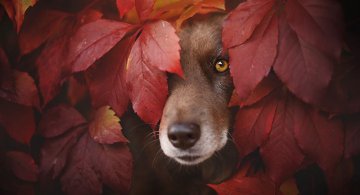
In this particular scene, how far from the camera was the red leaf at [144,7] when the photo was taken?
4.27 feet

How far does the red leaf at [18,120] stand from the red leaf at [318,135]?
3.09 feet

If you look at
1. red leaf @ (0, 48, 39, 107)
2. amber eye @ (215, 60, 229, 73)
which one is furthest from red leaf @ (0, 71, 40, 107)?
amber eye @ (215, 60, 229, 73)

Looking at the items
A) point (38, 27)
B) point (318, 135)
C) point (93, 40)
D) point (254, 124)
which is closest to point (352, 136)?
point (318, 135)

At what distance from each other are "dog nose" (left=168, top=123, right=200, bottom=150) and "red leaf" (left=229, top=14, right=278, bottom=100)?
195mm

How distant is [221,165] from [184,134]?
0.83 feet

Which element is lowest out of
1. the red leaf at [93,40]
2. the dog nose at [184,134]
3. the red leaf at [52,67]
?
the dog nose at [184,134]

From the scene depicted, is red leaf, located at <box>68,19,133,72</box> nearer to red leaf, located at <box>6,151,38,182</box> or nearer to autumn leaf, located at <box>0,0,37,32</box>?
autumn leaf, located at <box>0,0,37,32</box>

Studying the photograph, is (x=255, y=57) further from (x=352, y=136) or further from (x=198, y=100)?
(x=352, y=136)

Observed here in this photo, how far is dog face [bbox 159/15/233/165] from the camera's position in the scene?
4.39ft

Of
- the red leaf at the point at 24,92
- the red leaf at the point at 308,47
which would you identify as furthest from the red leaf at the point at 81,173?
the red leaf at the point at 308,47

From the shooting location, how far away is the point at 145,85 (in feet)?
4.25

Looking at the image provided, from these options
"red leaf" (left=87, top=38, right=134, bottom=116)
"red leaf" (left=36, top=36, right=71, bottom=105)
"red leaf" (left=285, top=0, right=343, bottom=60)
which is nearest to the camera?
"red leaf" (left=285, top=0, right=343, bottom=60)

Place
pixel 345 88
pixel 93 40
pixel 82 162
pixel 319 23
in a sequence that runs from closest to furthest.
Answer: pixel 319 23 → pixel 345 88 → pixel 93 40 → pixel 82 162

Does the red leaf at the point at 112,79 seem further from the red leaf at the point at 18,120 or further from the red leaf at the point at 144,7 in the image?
the red leaf at the point at 18,120
